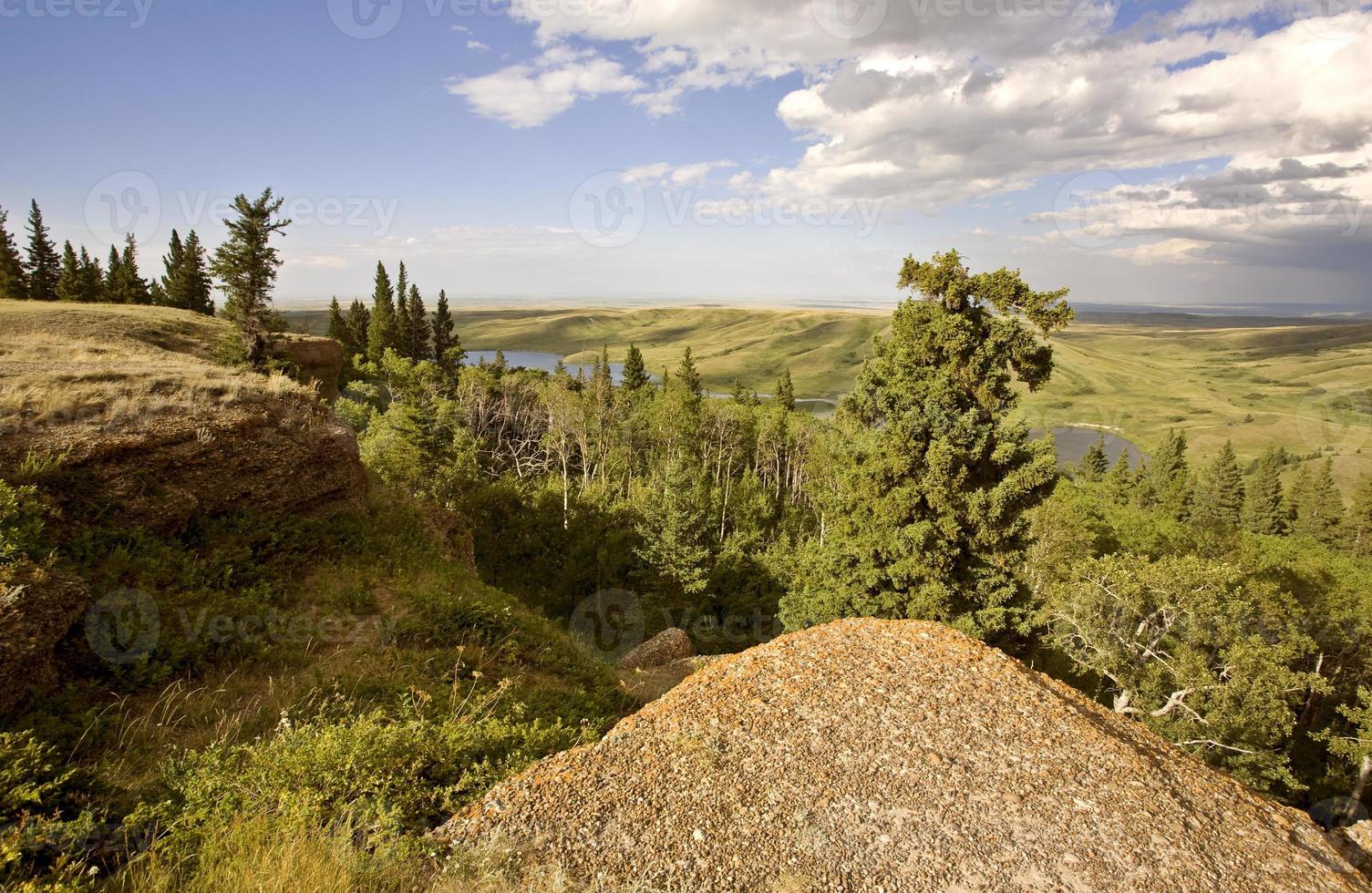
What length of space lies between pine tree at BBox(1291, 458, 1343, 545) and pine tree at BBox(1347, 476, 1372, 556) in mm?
2510

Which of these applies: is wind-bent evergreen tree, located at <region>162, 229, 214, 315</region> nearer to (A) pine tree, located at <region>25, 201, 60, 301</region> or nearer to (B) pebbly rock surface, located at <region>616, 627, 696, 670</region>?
(A) pine tree, located at <region>25, 201, 60, 301</region>

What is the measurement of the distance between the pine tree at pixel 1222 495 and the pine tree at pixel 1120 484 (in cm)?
630

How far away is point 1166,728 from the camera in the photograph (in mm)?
16641

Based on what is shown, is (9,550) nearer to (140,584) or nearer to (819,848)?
(140,584)

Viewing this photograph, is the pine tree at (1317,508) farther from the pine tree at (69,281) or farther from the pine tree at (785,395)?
the pine tree at (69,281)

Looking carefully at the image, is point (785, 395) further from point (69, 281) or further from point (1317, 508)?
point (69, 281)

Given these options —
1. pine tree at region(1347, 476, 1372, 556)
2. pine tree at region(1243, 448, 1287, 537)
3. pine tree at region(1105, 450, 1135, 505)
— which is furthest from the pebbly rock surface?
pine tree at region(1243, 448, 1287, 537)

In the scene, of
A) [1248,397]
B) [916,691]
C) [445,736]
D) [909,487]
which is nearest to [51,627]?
[445,736]

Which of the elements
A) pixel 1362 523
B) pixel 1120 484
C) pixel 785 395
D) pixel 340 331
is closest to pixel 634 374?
pixel 785 395

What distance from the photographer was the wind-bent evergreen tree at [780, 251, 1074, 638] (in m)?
15.0

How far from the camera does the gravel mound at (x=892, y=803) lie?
5.20 metres

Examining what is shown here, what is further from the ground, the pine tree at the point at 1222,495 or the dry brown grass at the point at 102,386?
the dry brown grass at the point at 102,386

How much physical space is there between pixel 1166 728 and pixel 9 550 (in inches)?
969

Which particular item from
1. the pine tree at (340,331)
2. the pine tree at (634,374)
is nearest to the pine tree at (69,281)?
the pine tree at (340,331)
